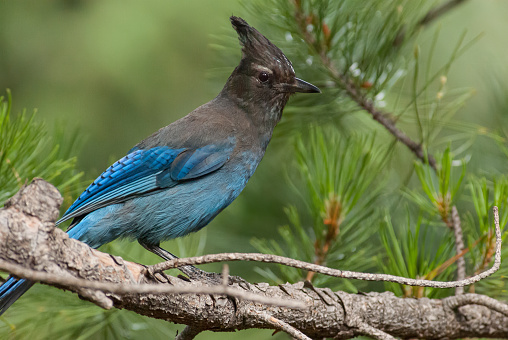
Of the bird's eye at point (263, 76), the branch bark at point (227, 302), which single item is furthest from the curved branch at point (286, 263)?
the bird's eye at point (263, 76)

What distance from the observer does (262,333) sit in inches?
126

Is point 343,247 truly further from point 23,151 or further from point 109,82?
point 109,82

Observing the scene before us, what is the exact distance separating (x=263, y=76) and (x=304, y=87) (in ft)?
0.68

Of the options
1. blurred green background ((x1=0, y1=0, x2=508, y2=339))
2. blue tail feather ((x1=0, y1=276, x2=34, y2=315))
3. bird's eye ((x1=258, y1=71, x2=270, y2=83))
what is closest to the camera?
blue tail feather ((x1=0, y1=276, x2=34, y2=315))

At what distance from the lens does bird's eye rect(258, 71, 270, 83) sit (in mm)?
2814

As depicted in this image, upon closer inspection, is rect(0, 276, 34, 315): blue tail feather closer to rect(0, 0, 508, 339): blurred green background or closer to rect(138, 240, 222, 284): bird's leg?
rect(138, 240, 222, 284): bird's leg

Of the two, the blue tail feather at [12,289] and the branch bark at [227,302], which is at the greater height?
the branch bark at [227,302]

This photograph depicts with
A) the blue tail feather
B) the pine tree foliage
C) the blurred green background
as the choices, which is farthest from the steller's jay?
the blurred green background

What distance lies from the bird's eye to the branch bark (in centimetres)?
99

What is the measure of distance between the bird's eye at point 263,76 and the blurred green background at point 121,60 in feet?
3.04

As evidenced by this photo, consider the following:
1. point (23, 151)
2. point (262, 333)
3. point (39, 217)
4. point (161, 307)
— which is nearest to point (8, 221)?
point (39, 217)

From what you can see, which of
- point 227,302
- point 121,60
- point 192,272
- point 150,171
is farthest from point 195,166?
point 121,60

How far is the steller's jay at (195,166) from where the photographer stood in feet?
8.09

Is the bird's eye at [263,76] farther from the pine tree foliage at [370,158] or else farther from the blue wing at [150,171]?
the blue wing at [150,171]
